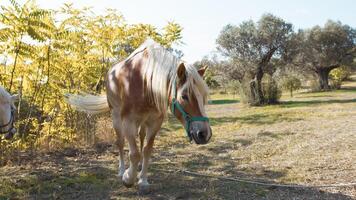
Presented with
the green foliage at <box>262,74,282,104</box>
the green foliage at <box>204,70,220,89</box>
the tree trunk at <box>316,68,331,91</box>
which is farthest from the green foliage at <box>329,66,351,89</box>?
the green foliage at <box>262,74,282,104</box>

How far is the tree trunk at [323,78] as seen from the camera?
35094mm

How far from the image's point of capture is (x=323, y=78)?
1417 inches

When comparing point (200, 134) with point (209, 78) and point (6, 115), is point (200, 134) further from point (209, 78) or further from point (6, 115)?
point (209, 78)

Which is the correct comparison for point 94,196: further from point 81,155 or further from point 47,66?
point 47,66

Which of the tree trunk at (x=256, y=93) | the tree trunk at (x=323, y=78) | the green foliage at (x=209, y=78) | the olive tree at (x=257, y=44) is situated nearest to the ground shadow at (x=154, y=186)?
the green foliage at (x=209, y=78)

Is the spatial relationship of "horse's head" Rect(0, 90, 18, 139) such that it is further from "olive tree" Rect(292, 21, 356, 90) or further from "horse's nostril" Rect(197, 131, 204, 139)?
"olive tree" Rect(292, 21, 356, 90)

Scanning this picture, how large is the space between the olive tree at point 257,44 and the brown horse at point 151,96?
62.6ft

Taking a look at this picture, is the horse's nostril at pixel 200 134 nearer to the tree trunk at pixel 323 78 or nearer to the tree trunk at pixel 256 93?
the tree trunk at pixel 256 93

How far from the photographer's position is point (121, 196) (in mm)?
3936

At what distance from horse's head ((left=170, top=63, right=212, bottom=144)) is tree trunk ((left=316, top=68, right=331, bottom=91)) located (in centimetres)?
3464

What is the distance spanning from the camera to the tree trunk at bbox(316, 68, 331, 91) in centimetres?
3509

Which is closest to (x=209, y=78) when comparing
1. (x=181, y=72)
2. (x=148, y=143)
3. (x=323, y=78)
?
(x=323, y=78)

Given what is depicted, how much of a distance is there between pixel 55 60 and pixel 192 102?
4.29 meters

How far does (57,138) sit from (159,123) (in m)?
3.69
